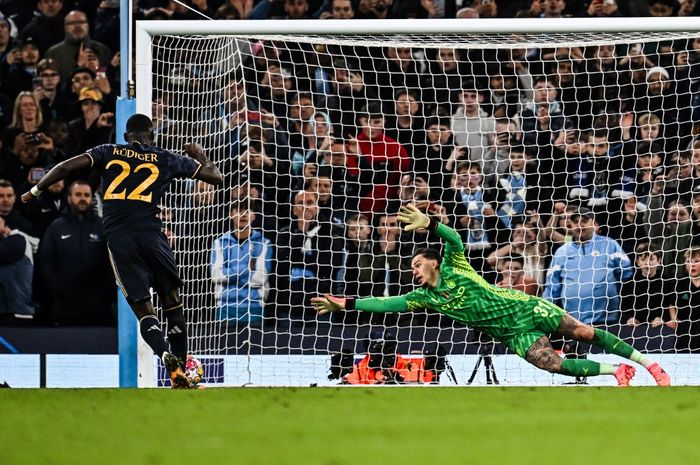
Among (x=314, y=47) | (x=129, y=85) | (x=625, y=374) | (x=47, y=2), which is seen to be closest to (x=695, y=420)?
(x=625, y=374)

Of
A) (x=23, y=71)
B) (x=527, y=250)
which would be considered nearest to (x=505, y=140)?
(x=527, y=250)

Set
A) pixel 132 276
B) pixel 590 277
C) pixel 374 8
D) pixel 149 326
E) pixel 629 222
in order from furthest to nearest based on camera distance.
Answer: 1. pixel 374 8
2. pixel 629 222
3. pixel 590 277
4. pixel 132 276
5. pixel 149 326

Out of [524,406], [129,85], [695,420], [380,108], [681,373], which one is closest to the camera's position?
[695,420]

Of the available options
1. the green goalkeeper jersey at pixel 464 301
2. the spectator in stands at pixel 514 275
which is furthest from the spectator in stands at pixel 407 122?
the green goalkeeper jersey at pixel 464 301

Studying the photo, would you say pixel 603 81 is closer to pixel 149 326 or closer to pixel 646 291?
pixel 646 291

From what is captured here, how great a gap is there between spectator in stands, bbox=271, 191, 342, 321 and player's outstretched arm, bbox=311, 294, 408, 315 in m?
1.31

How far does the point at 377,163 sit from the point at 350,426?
5712 mm

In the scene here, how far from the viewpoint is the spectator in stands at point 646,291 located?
383 inches

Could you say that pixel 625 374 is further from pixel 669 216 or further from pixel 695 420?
pixel 695 420

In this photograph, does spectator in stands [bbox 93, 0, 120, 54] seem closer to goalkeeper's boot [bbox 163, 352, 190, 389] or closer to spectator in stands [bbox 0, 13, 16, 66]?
spectator in stands [bbox 0, 13, 16, 66]

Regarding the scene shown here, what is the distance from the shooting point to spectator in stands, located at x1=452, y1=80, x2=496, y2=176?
10.4 metres

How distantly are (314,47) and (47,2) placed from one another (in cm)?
301

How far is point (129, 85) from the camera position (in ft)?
27.6

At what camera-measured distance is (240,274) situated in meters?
9.58
